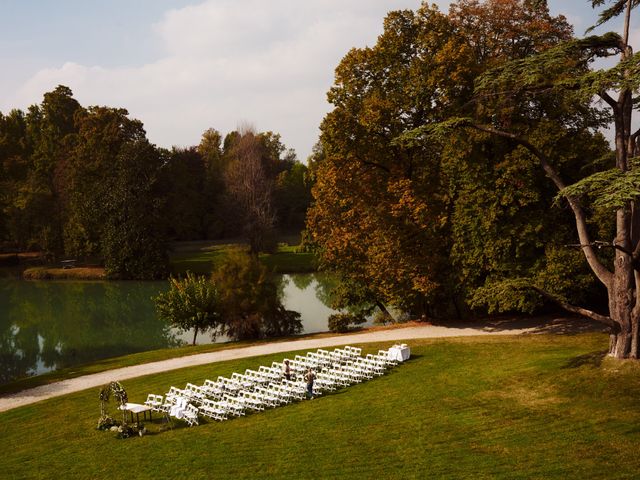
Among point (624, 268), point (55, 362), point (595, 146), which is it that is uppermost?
point (595, 146)

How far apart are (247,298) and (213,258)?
31052 mm

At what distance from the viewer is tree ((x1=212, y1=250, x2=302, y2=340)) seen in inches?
1098

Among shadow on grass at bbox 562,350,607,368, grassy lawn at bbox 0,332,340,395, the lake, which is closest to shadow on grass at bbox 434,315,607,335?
shadow on grass at bbox 562,350,607,368

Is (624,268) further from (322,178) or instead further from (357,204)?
(322,178)

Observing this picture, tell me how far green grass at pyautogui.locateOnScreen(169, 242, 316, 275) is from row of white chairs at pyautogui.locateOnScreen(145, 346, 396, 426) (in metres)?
31.1

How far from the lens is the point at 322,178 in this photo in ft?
96.6

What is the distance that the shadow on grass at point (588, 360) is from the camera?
58.7 feet

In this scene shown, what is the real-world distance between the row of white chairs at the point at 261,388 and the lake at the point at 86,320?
12.2 meters

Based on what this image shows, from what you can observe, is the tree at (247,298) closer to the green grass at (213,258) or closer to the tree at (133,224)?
the green grass at (213,258)

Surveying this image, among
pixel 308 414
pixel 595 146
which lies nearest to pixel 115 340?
pixel 308 414

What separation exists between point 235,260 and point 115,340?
10375mm

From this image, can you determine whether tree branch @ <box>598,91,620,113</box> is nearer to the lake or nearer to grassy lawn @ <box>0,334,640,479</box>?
grassy lawn @ <box>0,334,640,479</box>

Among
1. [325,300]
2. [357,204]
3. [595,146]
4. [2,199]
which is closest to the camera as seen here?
[595,146]

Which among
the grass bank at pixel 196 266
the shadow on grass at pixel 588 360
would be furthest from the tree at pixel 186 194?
the shadow on grass at pixel 588 360
